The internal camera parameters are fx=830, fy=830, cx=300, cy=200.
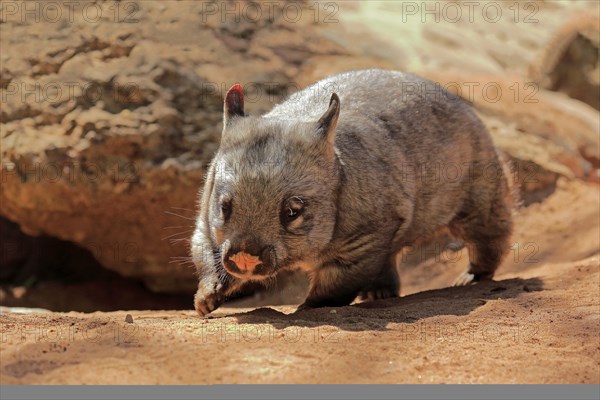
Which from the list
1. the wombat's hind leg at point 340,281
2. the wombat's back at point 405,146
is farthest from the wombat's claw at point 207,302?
the wombat's back at point 405,146

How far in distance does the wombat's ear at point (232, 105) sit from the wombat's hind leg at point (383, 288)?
1.70 m

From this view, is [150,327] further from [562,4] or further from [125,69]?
[562,4]

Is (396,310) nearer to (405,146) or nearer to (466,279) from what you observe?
(405,146)

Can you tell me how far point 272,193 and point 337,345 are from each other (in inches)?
48.1

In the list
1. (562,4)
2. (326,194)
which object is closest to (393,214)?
(326,194)

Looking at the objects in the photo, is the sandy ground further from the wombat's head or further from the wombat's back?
the wombat's back

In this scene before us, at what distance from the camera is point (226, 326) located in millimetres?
4090

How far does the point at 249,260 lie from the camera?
443 cm

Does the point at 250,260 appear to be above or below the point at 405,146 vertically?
below

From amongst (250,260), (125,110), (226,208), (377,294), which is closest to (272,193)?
(226,208)

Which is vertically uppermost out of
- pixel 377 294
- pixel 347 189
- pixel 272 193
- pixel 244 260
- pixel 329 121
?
pixel 329 121

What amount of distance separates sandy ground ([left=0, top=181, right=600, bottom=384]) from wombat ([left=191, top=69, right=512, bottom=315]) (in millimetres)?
355

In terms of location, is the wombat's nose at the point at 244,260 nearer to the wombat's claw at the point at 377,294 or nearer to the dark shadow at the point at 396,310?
the dark shadow at the point at 396,310

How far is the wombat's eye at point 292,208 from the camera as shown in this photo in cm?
462
